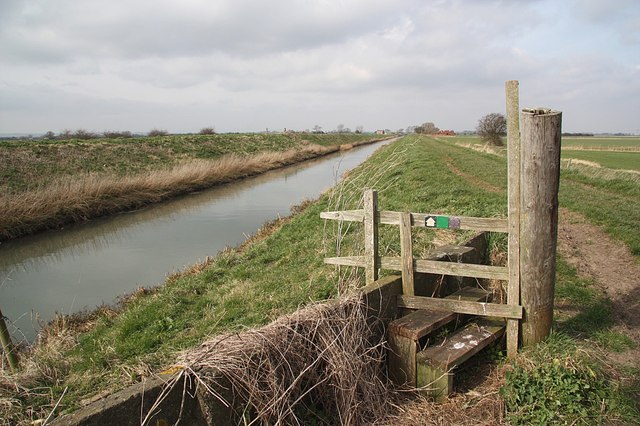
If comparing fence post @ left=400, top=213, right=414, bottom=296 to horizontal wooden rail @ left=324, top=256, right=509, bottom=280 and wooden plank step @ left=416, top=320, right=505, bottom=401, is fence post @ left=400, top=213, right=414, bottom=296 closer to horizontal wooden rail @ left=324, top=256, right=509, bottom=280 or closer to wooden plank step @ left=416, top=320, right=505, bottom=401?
horizontal wooden rail @ left=324, top=256, right=509, bottom=280

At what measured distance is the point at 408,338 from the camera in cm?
454

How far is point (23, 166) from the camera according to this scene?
73.8ft

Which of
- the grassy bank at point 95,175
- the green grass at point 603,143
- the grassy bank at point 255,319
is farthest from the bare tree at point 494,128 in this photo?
the grassy bank at point 255,319

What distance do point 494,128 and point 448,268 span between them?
5442 cm

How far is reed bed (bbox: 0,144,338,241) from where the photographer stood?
15.6 meters

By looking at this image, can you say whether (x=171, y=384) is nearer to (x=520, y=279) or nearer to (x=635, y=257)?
(x=520, y=279)

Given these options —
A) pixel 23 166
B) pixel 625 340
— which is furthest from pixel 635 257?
pixel 23 166

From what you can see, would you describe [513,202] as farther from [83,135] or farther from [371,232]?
[83,135]

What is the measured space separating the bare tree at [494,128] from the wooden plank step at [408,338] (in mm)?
52978

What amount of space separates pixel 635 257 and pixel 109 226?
17235 millimetres

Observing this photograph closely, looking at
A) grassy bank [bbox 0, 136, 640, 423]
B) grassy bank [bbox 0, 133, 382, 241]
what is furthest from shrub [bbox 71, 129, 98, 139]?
grassy bank [bbox 0, 136, 640, 423]

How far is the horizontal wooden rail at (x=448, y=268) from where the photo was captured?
4590mm

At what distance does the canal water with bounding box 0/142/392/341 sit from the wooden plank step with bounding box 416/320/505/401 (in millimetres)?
2914

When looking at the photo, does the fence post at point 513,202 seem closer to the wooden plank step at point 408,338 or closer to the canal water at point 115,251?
the wooden plank step at point 408,338
